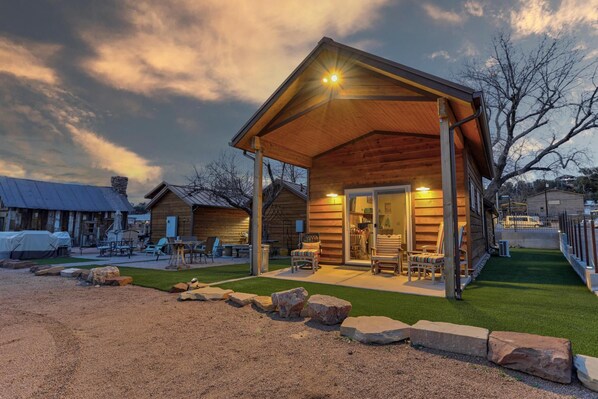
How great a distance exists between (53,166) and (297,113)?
18.8m

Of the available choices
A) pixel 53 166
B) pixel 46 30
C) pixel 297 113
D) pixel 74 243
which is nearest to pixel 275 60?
pixel 297 113

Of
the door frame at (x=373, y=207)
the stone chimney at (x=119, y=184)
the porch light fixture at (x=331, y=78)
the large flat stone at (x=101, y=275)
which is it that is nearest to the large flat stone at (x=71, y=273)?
the large flat stone at (x=101, y=275)

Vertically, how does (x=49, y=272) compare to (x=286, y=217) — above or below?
below

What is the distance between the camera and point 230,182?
1287cm

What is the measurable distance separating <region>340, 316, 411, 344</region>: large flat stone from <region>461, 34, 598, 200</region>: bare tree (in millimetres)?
16254

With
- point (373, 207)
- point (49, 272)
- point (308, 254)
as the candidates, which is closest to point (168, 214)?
point (49, 272)

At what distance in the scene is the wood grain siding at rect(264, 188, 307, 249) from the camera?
49.1 ft

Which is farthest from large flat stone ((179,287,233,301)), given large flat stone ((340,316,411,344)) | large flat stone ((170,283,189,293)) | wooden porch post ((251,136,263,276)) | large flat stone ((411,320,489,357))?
large flat stone ((411,320,489,357))

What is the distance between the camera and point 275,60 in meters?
8.98

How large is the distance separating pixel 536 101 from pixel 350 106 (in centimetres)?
1628

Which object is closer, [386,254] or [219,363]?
[219,363]

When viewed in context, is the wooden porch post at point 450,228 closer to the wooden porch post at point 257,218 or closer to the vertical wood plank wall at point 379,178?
the vertical wood plank wall at point 379,178

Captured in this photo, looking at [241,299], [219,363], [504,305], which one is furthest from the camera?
[241,299]

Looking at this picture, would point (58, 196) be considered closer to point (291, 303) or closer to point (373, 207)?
point (373, 207)
